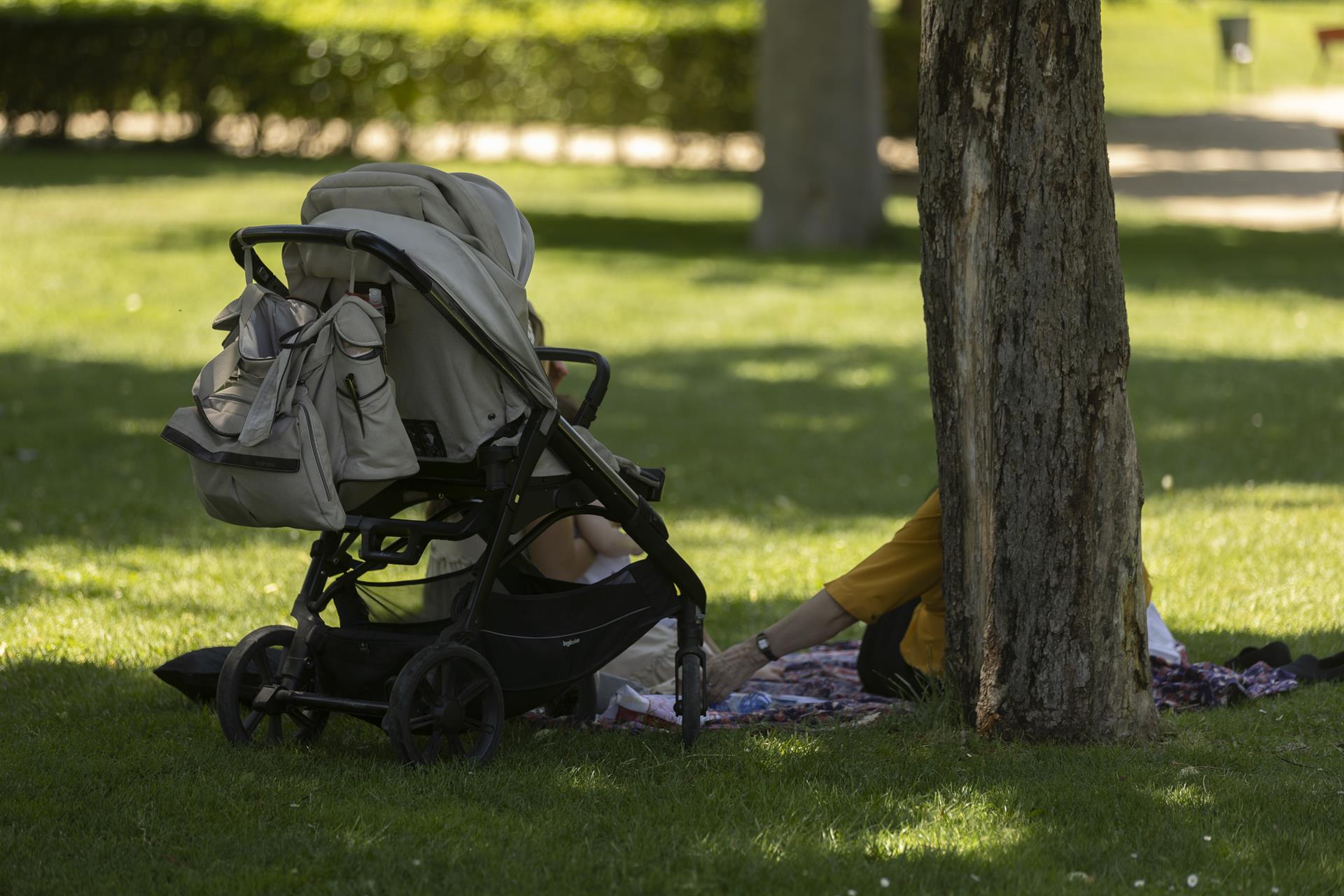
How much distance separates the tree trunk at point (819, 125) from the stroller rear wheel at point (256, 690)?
13048 mm

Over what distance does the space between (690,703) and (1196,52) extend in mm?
44691

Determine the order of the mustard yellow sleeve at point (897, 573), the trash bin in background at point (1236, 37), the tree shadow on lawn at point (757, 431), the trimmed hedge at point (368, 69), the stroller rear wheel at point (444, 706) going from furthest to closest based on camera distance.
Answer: the trash bin in background at point (1236, 37) → the trimmed hedge at point (368, 69) → the tree shadow on lawn at point (757, 431) → the mustard yellow sleeve at point (897, 573) → the stroller rear wheel at point (444, 706)

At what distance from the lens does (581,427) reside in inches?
179

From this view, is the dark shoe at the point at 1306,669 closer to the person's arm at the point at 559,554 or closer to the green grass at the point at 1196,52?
the person's arm at the point at 559,554

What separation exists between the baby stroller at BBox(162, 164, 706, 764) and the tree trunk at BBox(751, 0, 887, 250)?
12.5 metres

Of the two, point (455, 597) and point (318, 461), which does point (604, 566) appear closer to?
point (455, 597)

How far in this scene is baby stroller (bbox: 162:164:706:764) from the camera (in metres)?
3.99

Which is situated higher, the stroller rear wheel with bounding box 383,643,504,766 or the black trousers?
the stroller rear wheel with bounding box 383,643,504,766

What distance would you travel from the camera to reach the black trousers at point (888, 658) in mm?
5066

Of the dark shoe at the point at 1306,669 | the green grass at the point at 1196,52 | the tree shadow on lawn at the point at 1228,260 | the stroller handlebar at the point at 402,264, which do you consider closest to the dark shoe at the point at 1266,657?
the dark shoe at the point at 1306,669

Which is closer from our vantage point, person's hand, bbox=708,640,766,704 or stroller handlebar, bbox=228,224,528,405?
stroller handlebar, bbox=228,224,528,405

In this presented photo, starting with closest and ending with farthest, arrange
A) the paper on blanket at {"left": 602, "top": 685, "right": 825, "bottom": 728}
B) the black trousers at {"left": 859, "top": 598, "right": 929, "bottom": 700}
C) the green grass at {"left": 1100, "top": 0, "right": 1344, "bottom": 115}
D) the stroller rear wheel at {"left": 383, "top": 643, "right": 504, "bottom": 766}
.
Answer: the stroller rear wheel at {"left": 383, "top": 643, "right": 504, "bottom": 766}
the paper on blanket at {"left": 602, "top": 685, "right": 825, "bottom": 728}
the black trousers at {"left": 859, "top": 598, "right": 929, "bottom": 700}
the green grass at {"left": 1100, "top": 0, "right": 1344, "bottom": 115}

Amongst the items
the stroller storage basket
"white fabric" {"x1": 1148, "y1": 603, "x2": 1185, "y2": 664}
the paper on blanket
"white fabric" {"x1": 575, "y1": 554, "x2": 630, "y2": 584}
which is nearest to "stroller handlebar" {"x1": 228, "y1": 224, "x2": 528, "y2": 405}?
the stroller storage basket

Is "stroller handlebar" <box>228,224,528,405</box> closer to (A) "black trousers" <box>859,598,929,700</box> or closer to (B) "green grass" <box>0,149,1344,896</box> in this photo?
(B) "green grass" <box>0,149,1344,896</box>
